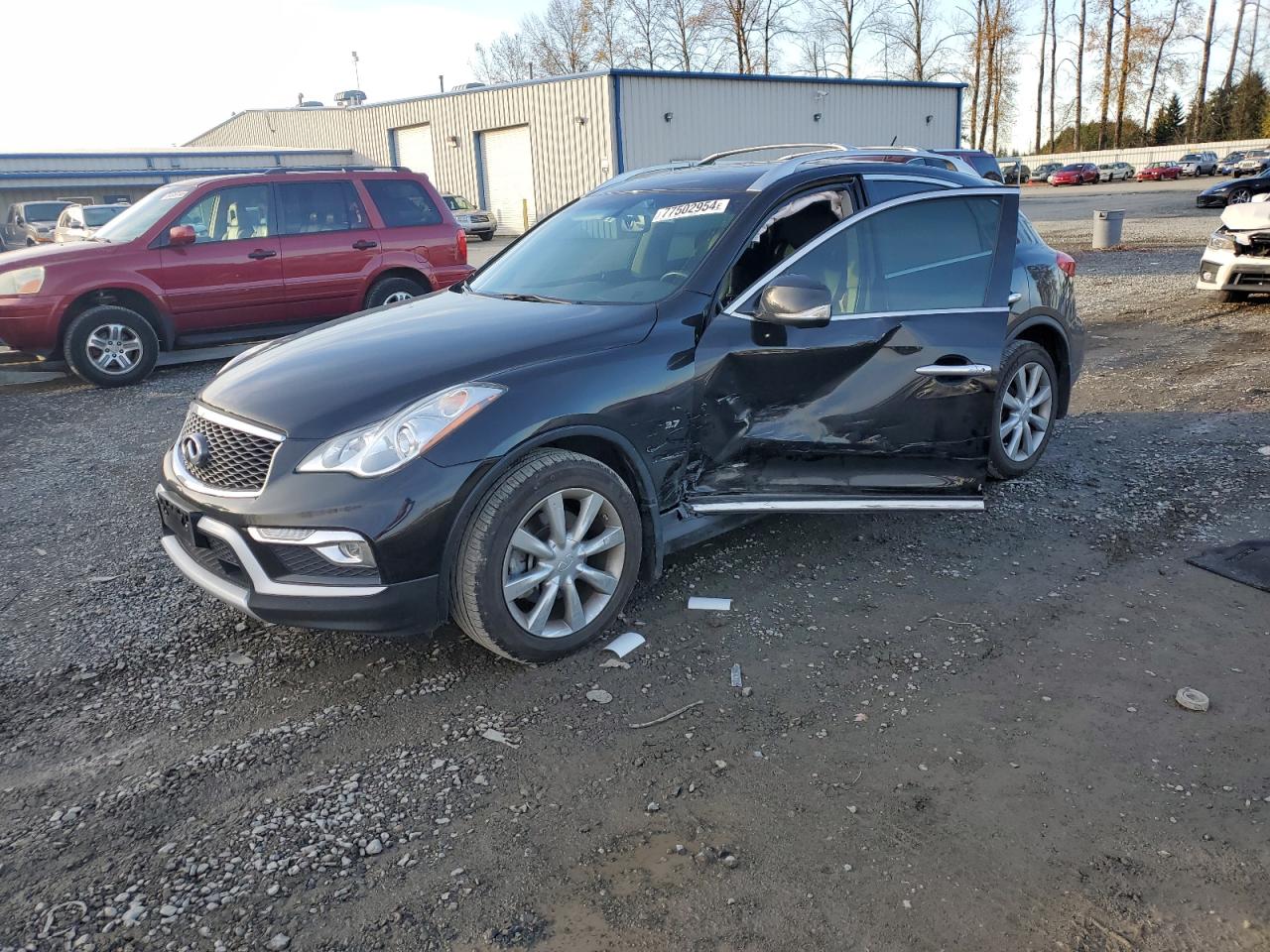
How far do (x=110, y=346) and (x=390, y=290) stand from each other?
272 centimetres

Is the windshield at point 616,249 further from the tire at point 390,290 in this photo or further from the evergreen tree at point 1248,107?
the evergreen tree at point 1248,107

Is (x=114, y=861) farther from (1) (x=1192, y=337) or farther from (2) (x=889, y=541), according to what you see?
(1) (x=1192, y=337)

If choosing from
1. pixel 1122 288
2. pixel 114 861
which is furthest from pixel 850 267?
pixel 1122 288

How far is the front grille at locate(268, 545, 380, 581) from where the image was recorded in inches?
122

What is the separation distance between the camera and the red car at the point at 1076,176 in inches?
2151

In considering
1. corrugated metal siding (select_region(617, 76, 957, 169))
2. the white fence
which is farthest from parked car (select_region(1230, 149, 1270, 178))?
corrugated metal siding (select_region(617, 76, 957, 169))

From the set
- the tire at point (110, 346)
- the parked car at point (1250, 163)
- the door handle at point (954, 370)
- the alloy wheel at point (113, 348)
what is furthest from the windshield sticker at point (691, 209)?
the parked car at point (1250, 163)

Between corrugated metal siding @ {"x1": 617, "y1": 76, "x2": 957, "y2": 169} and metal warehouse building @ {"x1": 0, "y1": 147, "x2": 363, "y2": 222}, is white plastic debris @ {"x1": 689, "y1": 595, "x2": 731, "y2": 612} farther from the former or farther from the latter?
metal warehouse building @ {"x1": 0, "y1": 147, "x2": 363, "y2": 222}

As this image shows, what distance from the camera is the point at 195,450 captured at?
3490mm

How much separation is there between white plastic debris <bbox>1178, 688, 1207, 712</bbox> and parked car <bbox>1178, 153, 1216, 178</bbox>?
60134 mm

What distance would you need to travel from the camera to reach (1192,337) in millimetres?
9523

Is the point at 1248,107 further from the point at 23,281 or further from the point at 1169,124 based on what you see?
the point at 23,281

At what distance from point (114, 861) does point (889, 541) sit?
346cm

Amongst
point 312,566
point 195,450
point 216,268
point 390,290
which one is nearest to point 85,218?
point 216,268
